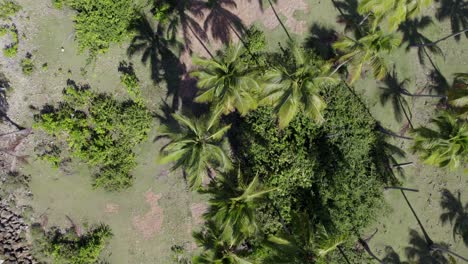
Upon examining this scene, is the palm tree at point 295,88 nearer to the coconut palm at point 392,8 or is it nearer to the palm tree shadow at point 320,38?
the coconut palm at point 392,8

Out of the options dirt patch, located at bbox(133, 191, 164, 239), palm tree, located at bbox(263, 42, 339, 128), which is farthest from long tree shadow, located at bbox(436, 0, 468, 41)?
dirt patch, located at bbox(133, 191, 164, 239)

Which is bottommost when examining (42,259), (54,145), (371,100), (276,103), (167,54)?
(42,259)

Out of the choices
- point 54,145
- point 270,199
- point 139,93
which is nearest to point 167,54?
point 139,93

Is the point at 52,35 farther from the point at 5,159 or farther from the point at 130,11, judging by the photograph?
the point at 5,159

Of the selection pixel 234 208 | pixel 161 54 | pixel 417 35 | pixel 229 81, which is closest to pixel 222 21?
pixel 161 54

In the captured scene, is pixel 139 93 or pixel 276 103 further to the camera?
pixel 139 93

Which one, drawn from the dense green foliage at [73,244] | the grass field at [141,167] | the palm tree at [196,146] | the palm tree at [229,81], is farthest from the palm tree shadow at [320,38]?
the dense green foliage at [73,244]
